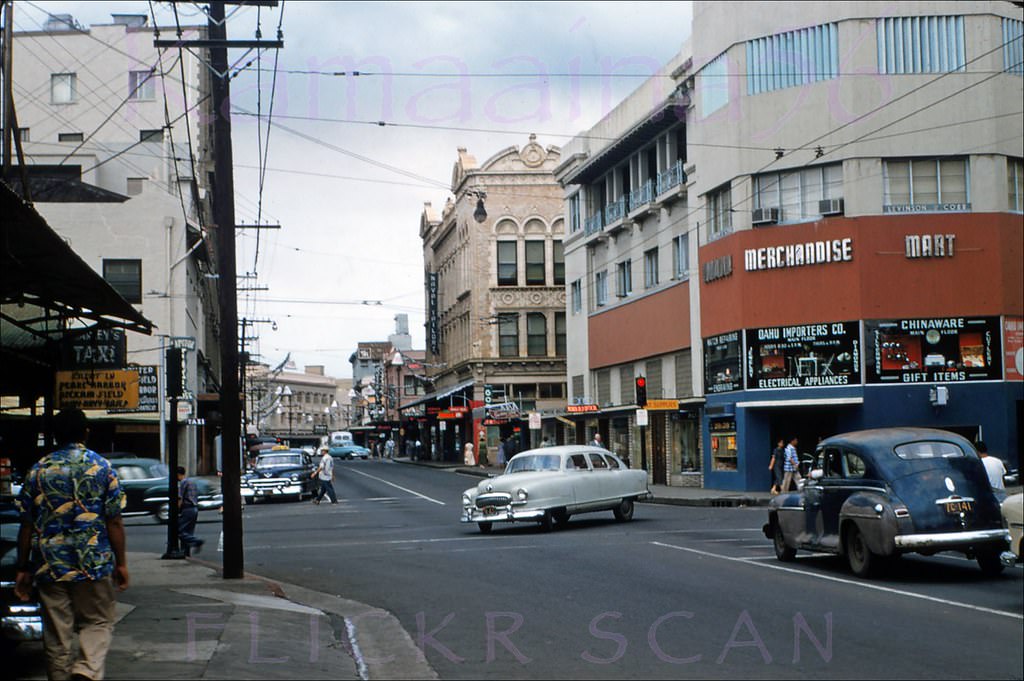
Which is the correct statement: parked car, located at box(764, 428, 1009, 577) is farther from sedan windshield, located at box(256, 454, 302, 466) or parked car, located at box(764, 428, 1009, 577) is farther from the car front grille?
sedan windshield, located at box(256, 454, 302, 466)

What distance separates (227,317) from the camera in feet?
54.3

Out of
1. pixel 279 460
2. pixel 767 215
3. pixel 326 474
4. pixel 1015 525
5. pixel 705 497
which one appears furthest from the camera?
pixel 279 460

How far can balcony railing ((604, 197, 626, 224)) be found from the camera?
50.7m

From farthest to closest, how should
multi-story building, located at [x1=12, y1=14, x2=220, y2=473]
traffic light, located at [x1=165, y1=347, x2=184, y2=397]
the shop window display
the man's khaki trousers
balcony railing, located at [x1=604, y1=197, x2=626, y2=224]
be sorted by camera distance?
1. multi-story building, located at [x1=12, y1=14, x2=220, y2=473]
2. balcony railing, located at [x1=604, y1=197, x2=626, y2=224]
3. the shop window display
4. traffic light, located at [x1=165, y1=347, x2=184, y2=397]
5. the man's khaki trousers

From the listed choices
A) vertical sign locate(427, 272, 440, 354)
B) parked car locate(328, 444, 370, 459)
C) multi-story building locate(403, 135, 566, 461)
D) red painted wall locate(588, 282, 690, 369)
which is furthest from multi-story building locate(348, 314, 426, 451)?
red painted wall locate(588, 282, 690, 369)

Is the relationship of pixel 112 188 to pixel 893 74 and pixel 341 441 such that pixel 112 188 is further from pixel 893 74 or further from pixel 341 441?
pixel 341 441

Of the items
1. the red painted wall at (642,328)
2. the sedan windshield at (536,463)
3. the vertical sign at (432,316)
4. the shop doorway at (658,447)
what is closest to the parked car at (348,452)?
the vertical sign at (432,316)

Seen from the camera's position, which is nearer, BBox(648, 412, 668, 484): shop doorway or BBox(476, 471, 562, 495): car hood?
BBox(476, 471, 562, 495): car hood

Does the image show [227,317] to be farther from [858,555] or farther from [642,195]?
[642,195]

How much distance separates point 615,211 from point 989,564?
3715cm

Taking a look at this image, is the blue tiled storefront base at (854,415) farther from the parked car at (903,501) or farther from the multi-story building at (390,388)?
the multi-story building at (390,388)

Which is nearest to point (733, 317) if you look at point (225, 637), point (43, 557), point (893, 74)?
point (893, 74)

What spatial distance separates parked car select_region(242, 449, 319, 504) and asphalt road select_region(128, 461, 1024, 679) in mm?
15848

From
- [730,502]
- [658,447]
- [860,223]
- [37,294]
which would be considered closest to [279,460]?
[658,447]
